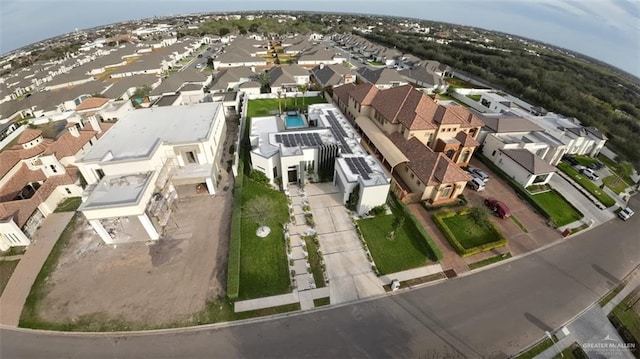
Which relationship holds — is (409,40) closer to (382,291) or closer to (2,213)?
(382,291)

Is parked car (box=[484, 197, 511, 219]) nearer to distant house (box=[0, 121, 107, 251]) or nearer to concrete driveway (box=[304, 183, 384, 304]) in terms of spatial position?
concrete driveway (box=[304, 183, 384, 304])

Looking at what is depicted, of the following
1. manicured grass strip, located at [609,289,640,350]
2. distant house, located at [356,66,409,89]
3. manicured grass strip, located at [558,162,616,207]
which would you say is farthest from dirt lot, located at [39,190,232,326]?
distant house, located at [356,66,409,89]

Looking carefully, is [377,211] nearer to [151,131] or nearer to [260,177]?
[260,177]

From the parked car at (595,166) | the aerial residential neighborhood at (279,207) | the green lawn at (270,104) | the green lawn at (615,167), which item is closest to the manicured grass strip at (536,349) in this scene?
the aerial residential neighborhood at (279,207)

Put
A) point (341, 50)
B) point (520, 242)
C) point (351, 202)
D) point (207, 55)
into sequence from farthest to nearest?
point (341, 50) → point (207, 55) → point (351, 202) → point (520, 242)

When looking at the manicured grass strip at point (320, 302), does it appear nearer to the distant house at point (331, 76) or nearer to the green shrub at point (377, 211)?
the green shrub at point (377, 211)

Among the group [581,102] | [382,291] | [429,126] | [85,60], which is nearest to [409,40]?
[581,102]
